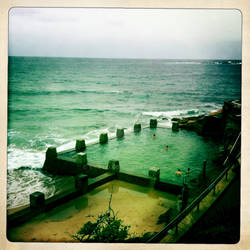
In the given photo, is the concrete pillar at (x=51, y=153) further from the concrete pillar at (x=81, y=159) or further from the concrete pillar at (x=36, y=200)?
the concrete pillar at (x=36, y=200)

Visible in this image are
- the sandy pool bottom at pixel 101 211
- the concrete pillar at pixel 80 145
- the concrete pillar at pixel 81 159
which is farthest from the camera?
the concrete pillar at pixel 81 159

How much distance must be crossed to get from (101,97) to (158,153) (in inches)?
34.1

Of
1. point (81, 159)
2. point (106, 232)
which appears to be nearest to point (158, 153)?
point (81, 159)

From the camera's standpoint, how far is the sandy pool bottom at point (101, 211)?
1.92 m

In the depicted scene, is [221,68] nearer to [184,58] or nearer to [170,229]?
[184,58]

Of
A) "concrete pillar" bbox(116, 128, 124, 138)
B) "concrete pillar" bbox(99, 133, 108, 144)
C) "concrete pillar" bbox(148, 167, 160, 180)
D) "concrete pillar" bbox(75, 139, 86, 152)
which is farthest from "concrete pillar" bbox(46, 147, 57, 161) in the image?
"concrete pillar" bbox(148, 167, 160, 180)

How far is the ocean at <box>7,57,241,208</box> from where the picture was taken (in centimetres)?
227

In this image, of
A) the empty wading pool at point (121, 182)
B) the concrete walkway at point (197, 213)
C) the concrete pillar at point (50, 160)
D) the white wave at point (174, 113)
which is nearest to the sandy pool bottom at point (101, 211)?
the empty wading pool at point (121, 182)

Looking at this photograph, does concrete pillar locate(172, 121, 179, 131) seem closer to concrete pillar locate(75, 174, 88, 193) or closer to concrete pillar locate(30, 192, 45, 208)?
concrete pillar locate(75, 174, 88, 193)

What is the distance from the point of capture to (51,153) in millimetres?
2418

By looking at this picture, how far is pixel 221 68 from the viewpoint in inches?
83.2

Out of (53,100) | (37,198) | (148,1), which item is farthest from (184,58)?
(37,198)

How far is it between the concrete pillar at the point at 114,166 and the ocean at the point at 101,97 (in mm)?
316

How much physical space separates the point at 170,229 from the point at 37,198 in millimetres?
1145
